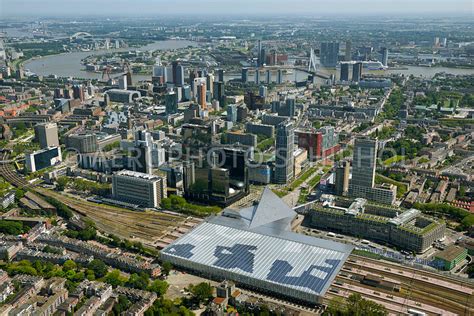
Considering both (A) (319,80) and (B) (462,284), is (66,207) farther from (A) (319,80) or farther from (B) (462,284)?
(A) (319,80)

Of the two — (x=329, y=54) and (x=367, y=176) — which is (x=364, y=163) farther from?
(x=329, y=54)

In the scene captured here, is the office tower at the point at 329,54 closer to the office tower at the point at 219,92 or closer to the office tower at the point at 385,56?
the office tower at the point at 385,56

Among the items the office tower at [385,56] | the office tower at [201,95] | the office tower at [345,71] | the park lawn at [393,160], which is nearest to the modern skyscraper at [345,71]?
the office tower at [345,71]

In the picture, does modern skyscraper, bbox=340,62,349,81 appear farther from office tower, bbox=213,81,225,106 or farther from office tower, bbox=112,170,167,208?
office tower, bbox=112,170,167,208

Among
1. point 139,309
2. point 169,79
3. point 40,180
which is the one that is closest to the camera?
point 139,309

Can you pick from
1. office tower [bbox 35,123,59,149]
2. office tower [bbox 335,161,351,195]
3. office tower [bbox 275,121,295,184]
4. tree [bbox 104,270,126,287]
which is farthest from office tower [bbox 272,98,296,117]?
tree [bbox 104,270,126,287]

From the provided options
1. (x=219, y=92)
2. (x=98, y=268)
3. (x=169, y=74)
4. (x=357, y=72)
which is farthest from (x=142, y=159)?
(x=357, y=72)

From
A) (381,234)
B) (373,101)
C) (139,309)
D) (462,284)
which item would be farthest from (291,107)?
(139,309)
